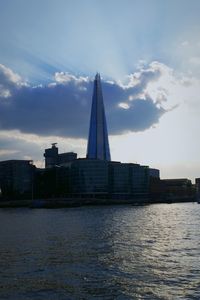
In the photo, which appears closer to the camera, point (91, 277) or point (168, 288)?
point (168, 288)

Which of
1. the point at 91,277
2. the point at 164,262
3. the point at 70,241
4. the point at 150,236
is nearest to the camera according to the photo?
the point at 91,277

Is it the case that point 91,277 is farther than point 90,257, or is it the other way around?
point 90,257

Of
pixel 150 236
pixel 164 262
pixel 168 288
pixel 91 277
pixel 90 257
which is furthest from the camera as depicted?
pixel 150 236

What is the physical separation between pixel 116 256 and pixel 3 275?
432 inches

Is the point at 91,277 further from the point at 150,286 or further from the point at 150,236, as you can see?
the point at 150,236

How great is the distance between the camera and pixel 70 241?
51.9 m

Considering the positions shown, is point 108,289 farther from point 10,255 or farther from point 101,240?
Result: point 101,240

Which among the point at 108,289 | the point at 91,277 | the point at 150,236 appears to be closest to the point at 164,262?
the point at 91,277

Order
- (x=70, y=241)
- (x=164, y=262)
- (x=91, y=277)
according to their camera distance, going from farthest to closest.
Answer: (x=70, y=241)
(x=164, y=262)
(x=91, y=277)

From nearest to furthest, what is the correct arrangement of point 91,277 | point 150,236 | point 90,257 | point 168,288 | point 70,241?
1. point 168,288
2. point 91,277
3. point 90,257
4. point 70,241
5. point 150,236

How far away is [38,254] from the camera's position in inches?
1620

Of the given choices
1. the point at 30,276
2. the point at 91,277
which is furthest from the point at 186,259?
the point at 30,276

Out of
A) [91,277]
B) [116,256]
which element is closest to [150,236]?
[116,256]

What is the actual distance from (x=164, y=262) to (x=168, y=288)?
894 centimetres
